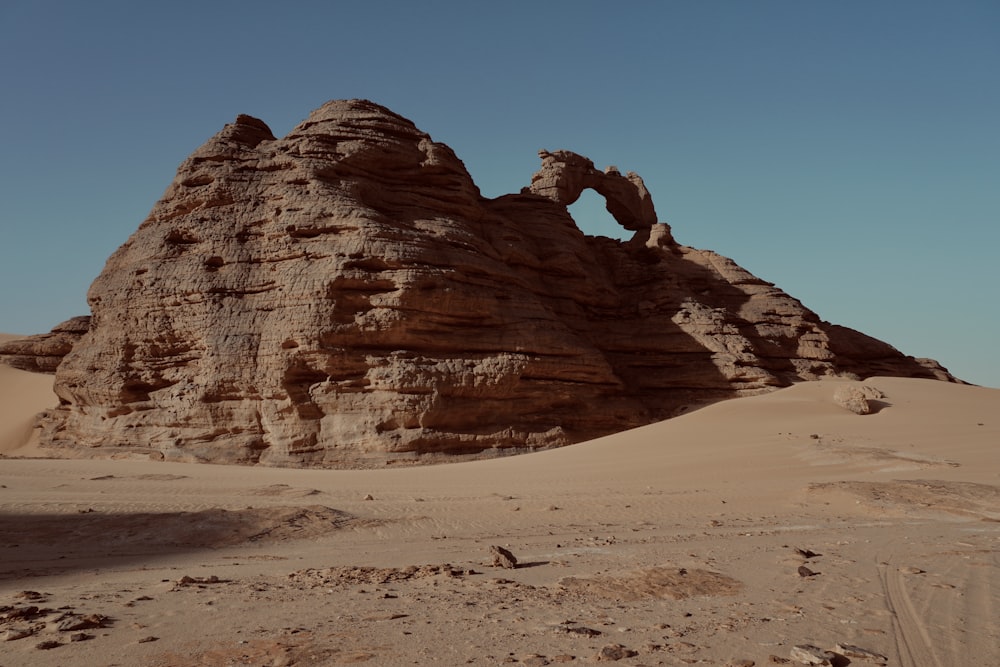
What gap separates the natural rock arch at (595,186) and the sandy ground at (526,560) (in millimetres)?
18254

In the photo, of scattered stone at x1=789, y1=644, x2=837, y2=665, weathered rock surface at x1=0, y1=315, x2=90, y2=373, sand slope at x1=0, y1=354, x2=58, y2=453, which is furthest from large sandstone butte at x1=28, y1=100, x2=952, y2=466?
weathered rock surface at x1=0, y1=315, x2=90, y2=373

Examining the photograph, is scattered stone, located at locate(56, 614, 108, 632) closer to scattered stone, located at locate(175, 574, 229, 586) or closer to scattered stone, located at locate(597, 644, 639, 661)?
scattered stone, located at locate(175, 574, 229, 586)

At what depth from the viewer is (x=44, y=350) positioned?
127ft

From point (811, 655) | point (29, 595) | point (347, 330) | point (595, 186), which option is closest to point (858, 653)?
point (811, 655)

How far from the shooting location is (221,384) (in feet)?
63.5

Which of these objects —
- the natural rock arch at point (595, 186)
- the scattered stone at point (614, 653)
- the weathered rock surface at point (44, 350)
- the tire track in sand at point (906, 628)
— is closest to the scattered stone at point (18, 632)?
the scattered stone at point (614, 653)

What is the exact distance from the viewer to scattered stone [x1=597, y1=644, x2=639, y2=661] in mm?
3885

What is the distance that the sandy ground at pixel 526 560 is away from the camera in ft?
13.7

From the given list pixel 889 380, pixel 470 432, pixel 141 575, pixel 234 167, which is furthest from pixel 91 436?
pixel 889 380

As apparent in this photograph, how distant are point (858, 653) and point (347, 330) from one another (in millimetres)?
16590

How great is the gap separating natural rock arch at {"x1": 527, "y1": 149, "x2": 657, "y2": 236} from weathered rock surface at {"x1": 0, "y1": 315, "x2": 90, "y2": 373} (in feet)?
87.7

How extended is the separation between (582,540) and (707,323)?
19.6 metres

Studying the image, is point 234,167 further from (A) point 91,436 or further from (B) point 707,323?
(B) point 707,323

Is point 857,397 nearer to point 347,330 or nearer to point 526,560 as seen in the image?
point 347,330
